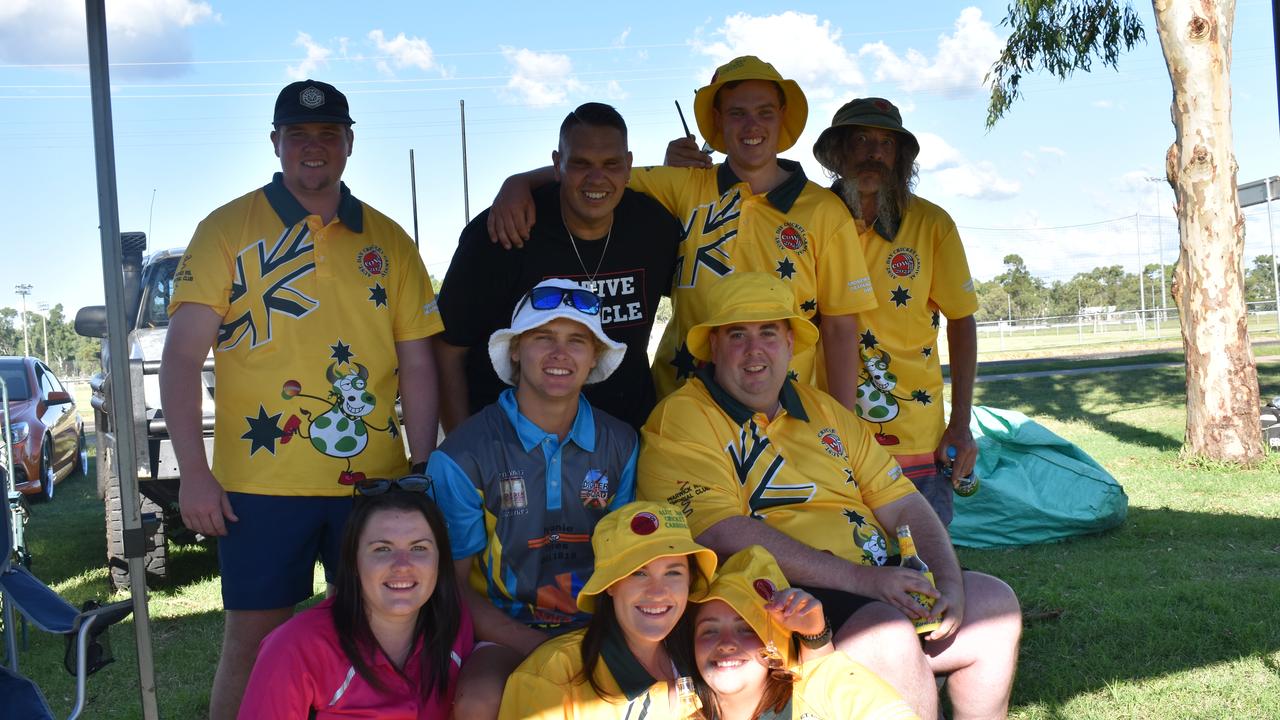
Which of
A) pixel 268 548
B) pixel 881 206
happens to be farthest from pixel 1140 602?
pixel 268 548

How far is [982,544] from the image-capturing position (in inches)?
267

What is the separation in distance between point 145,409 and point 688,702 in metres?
4.41

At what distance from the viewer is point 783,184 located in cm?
363

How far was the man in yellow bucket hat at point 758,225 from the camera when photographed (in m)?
3.57

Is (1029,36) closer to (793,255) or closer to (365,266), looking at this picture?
(793,255)

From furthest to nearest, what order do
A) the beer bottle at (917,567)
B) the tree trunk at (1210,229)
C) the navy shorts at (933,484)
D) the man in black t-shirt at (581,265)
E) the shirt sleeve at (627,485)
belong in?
1. the tree trunk at (1210,229)
2. the navy shorts at (933,484)
3. the man in black t-shirt at (581,265)
4. the shirt sleeve at (627,485)
5. the beer bottle at (917,567)

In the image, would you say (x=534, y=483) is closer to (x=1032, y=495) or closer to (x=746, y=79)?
(x=746, y=79)

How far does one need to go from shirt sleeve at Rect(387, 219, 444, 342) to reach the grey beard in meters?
1.61

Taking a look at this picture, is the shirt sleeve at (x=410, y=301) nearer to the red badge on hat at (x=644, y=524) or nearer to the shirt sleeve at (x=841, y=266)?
the red badge on hat at (x=644, y=524)

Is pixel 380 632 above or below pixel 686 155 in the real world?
below

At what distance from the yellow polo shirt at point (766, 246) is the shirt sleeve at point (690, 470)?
1.64 feet

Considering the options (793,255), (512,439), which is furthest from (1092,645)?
(512,439)

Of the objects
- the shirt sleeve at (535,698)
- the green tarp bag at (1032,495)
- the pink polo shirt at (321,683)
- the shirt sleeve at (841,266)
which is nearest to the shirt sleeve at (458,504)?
the pink polo shirt at (321,683)

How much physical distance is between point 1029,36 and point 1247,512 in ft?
22.2
